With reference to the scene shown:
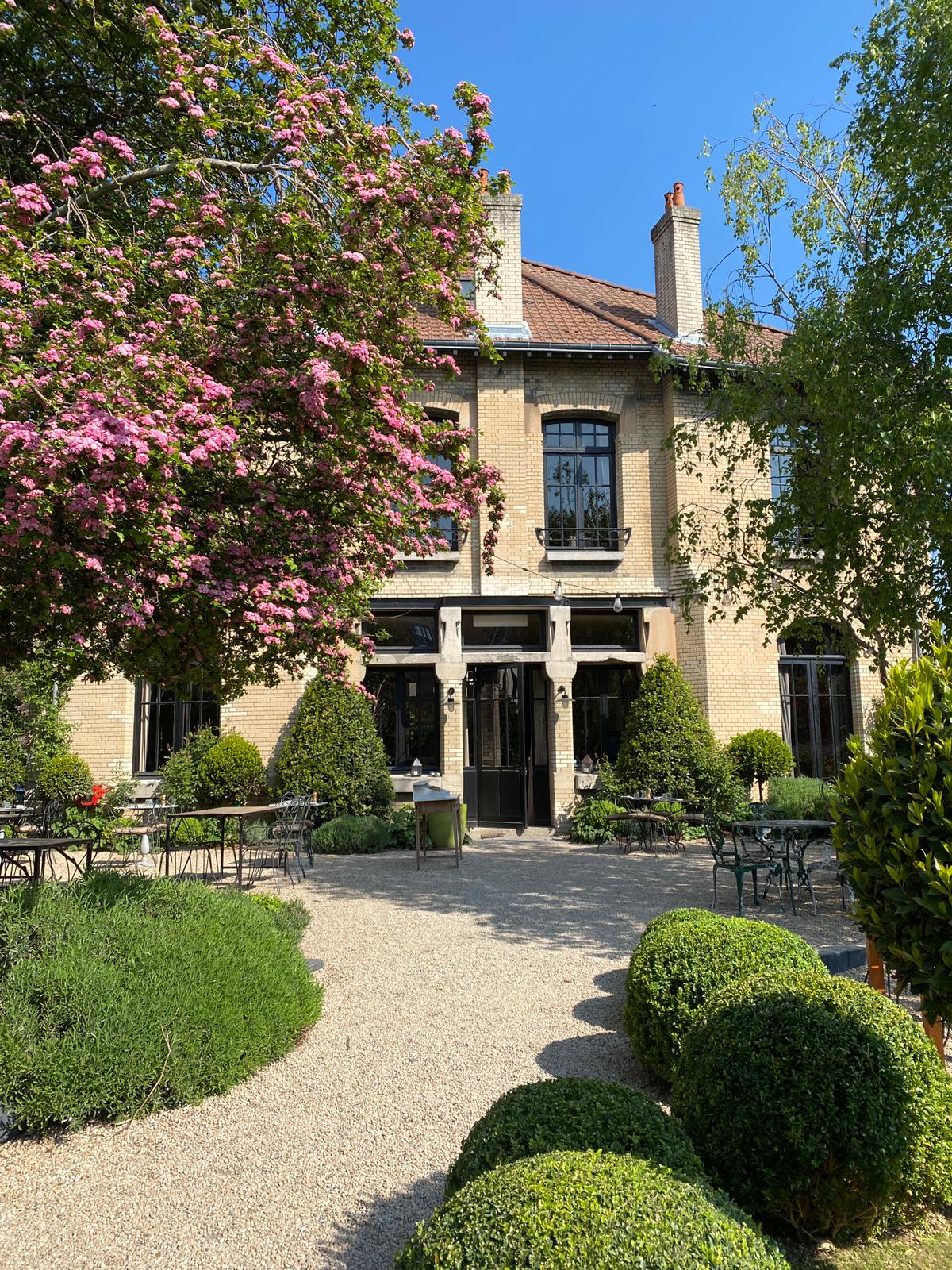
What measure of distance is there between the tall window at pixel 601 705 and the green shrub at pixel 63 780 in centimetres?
886

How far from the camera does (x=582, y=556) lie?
15.7 m

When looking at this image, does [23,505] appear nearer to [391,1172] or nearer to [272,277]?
[272,277]

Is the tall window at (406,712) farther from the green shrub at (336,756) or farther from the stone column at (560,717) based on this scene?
the stone column at (560,717)

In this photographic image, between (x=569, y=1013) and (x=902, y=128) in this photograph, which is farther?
(x=902, y=128)

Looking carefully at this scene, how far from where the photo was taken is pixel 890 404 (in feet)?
26.7

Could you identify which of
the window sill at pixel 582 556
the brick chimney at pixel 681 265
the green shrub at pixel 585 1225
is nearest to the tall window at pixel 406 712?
the window sill at pixel 582 556

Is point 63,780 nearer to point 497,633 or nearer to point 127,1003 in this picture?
point 497,633

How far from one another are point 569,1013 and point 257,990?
2109 millimetres

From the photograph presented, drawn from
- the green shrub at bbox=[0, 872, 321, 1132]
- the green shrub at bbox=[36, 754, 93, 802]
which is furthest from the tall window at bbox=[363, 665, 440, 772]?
the green shrub at bbox=[0, 872, 321, 1132]

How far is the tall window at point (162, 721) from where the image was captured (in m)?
15.4

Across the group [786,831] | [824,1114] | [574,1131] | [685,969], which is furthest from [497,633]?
[574,1131]

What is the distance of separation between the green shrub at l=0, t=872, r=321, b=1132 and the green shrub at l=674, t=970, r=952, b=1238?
2.48m

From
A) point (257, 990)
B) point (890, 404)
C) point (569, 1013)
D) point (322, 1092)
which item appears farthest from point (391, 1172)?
Answer: point (890, 404)

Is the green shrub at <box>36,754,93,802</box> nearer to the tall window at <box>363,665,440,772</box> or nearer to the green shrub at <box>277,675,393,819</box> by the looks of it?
the green shrub at <box>277,675,393,819</box>
